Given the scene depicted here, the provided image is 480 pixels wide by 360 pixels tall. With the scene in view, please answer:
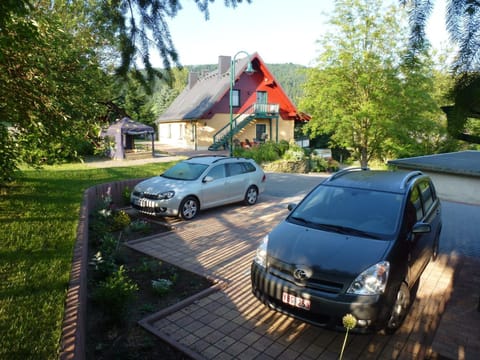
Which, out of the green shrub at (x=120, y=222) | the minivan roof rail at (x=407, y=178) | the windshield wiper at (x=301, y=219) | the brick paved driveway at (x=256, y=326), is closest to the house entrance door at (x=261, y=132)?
the green shrub at (x=120, y=222)

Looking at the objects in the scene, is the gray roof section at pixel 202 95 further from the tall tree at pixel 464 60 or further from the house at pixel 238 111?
the tall tree at pixel 464 60

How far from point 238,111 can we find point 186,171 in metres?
23.8

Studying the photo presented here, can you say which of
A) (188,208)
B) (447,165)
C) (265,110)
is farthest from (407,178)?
(265,110)

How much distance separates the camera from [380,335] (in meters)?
4.04

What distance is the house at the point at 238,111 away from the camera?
30969 millimetres

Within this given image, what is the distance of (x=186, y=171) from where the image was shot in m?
9.98

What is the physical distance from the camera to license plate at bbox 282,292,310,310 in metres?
3.78

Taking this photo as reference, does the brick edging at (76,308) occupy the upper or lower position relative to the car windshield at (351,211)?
lower

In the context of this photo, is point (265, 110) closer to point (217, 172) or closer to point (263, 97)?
point (263, 97)

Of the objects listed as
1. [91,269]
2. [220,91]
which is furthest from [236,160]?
[220,91]

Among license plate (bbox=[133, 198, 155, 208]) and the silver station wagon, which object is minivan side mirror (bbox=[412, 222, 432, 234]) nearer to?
the silver station wagon

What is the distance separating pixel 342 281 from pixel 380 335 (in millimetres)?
987

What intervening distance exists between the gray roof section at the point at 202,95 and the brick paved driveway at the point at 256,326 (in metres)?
25.5

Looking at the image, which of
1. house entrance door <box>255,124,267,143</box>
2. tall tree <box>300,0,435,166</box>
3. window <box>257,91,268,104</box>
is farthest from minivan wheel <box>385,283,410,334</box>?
window <box>257,91,268,104</box>
